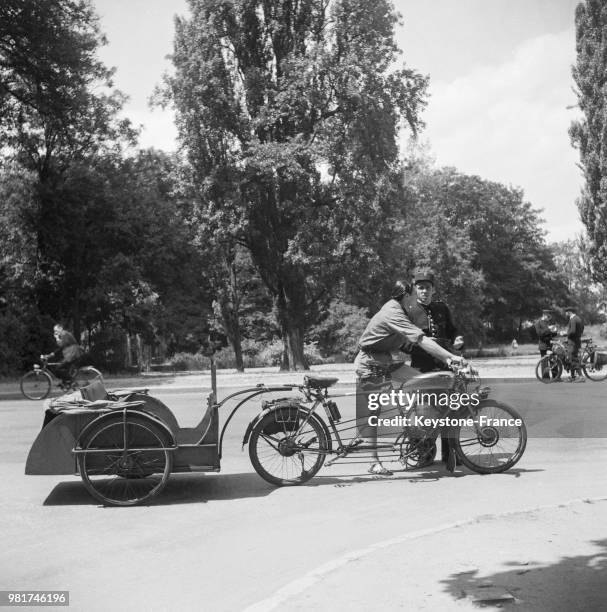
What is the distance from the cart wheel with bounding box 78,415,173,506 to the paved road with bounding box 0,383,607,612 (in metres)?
0.21

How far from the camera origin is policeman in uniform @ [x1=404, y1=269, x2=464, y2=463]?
26.6 feet

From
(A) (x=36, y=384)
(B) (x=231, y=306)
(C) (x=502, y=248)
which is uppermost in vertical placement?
(C) (x=502, y=248)

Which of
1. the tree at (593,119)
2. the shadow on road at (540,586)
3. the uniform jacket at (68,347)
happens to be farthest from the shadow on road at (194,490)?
the tree at (593,119)

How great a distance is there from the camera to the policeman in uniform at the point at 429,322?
8102mm

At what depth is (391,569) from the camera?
457 centimetres

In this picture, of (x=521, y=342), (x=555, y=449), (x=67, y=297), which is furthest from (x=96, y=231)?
(x=521, y=342)

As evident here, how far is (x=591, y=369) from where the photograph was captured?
1994cm

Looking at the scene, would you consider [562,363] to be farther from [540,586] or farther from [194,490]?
[540,586]

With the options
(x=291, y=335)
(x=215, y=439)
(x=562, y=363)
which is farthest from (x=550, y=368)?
(x=215, y=439)

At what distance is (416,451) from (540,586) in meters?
3.54

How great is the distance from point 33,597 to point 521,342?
73382 millimetres

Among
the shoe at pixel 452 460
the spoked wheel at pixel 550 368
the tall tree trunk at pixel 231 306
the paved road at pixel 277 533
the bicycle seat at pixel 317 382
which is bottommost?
the paved road at pixel 277 533

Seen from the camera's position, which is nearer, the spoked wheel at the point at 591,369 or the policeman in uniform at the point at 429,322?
the policeman in uniform at the point at 429,322

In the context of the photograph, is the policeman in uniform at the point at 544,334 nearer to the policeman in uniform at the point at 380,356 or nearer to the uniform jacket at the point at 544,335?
the uniform jacket at the point at 544,335
